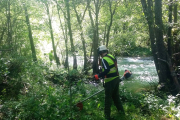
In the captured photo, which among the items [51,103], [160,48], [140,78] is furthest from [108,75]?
[140,78]

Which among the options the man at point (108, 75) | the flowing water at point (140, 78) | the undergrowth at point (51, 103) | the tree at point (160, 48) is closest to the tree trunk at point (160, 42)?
the tree at point (160, 48)

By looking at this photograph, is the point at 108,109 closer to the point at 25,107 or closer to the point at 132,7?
the point at 25,107

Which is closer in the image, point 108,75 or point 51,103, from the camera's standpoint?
point 51,103

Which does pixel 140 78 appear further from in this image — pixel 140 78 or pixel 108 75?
pixel 108 75

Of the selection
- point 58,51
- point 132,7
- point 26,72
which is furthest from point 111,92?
point 58,51

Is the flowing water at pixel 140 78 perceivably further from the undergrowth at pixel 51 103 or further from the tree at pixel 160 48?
the undergrowth at pixel 51 103

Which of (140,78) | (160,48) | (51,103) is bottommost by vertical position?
(140,78)

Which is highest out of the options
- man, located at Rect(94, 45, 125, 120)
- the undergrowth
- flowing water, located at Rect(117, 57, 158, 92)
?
man, located at Rect(94, 45, 125, 120)

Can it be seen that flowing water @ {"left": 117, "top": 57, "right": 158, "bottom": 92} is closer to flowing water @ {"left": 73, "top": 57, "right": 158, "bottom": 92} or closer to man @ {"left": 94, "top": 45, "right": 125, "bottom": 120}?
flowing water @ {"left": 73, "top": 57, "right": 158, "bottom": 92}

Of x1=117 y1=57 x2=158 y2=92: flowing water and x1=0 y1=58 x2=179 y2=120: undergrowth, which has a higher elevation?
x1=0 y1=58 x2=179 y2=120: undergrowth

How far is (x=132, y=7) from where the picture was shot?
9.50m

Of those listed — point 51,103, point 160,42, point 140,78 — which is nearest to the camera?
point 51,103

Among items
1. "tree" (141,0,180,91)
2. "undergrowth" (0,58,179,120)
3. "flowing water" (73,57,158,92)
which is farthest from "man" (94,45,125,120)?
"flowing water" (73,57,158,92)

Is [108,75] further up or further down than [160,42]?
further down
